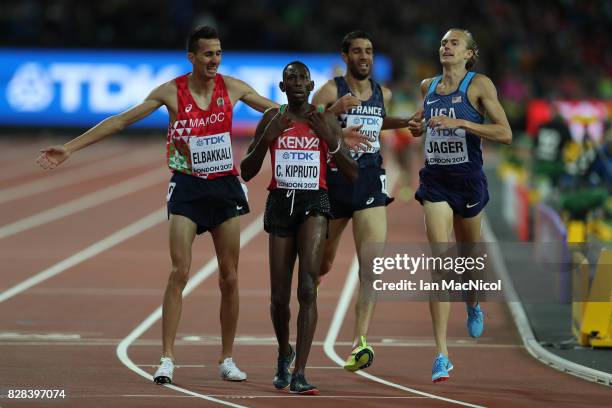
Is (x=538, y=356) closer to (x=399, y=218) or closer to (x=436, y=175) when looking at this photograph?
(x=436, y=175)

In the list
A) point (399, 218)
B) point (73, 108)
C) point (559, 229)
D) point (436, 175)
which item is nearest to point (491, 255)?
point (559, 229)

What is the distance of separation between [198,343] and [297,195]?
2.64 metres

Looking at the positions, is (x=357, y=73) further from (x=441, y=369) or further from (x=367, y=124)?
(x=441, y=369)

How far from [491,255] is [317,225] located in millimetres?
8467

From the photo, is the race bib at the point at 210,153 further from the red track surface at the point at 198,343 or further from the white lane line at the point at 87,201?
the white lane line at the point at 87,201

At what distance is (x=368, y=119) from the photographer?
938 centimetres

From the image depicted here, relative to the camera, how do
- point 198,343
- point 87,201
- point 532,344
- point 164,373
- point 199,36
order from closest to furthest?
point 164,373 < point 199,36 < point 532,344 < point 198,343 < point 87,201

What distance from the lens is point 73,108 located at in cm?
3419

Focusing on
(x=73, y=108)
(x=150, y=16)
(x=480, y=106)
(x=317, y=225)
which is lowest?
(x=317, y=225)

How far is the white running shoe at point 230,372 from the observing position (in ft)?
Result: 29.5

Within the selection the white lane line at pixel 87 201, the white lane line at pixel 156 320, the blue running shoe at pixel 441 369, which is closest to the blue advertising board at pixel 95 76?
the white lane line at pixel 87 201

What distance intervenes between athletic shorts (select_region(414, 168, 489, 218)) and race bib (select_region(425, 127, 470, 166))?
9 cm

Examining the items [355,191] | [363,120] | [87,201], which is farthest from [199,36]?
[87,201]

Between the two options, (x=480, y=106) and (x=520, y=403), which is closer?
(x=520, y=403)
